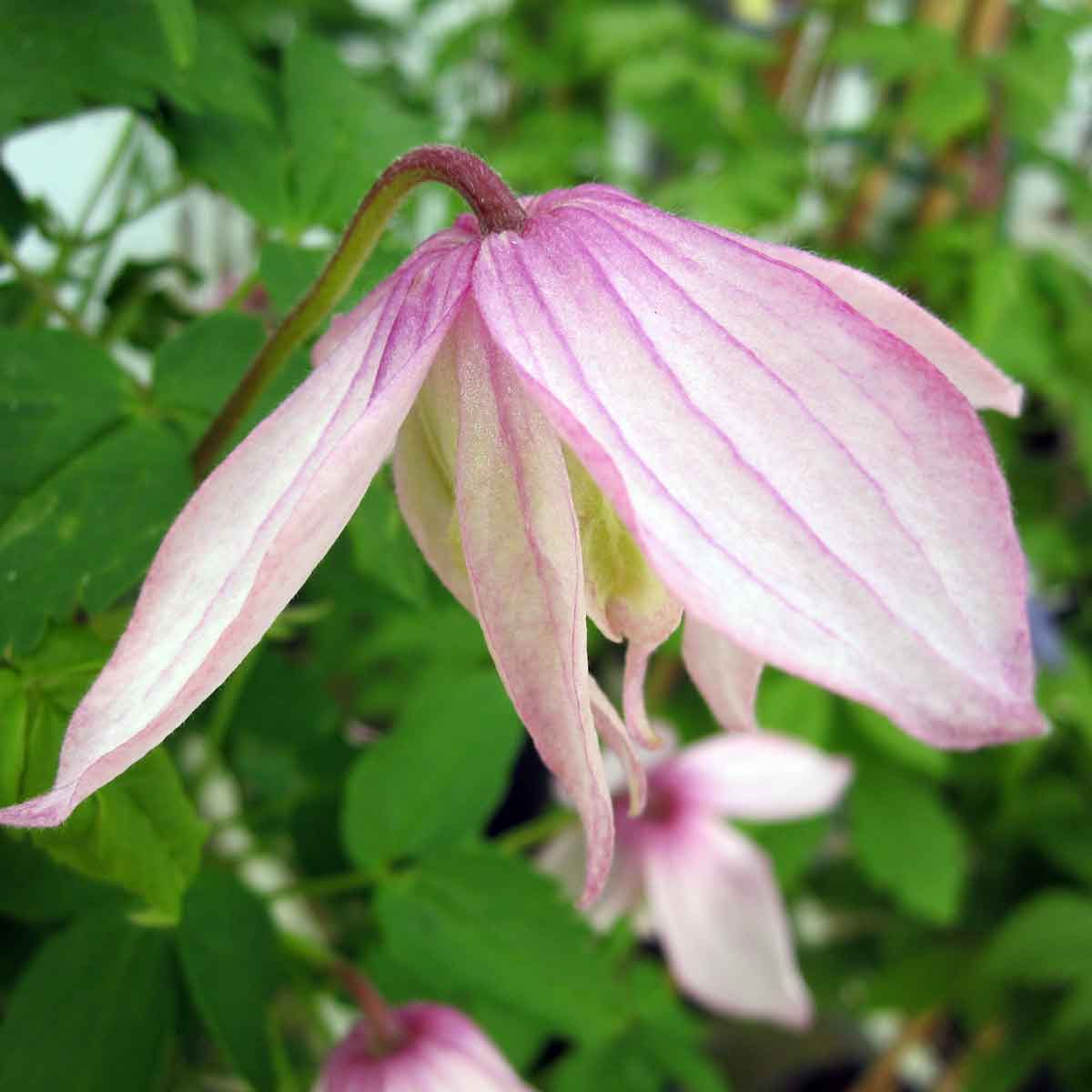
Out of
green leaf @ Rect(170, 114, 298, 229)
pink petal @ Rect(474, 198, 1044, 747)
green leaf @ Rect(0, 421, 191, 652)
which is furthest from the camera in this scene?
green leaf @ Rect(170, 114, 298, 229)

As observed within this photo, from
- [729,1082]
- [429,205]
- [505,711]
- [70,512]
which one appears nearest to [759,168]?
[429,205]

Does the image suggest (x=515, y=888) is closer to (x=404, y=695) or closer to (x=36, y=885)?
(x=36, y=885)

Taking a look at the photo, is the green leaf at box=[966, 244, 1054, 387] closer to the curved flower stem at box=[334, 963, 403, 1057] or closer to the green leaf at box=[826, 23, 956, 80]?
the green leaf at box=[826, 23, 956, 80]

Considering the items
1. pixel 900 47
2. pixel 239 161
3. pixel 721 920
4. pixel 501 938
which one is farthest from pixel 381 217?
pixel 900 47

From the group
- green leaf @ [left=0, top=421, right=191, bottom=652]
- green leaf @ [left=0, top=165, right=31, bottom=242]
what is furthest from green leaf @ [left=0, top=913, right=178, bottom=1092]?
green leaf @ [left=0, top=165, right=31, bottom=242]

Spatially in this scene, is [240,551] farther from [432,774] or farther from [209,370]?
[432,774]
